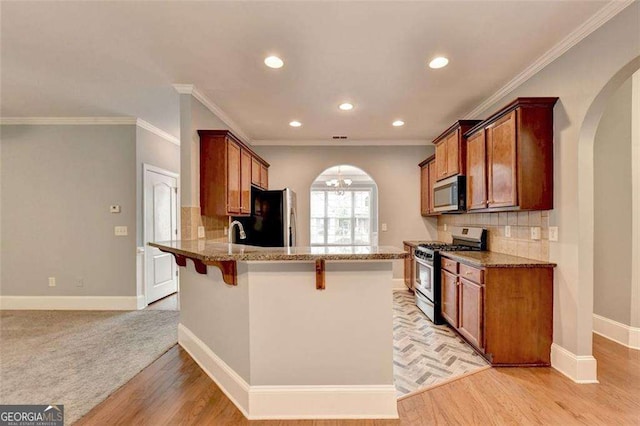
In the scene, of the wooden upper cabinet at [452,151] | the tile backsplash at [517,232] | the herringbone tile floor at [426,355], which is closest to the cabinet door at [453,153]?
the wooden upper cabinet at [452,151]

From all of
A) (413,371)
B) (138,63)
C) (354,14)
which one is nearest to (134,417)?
(413,371)

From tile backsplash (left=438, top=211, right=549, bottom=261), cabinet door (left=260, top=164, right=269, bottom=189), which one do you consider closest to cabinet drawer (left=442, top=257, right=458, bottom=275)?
tile backsplash (left=438, top=211, right=549, bottom=261)

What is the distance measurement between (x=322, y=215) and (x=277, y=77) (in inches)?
254

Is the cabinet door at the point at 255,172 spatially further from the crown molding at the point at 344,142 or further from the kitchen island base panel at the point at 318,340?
the kitchen island base panel at the point at 318,340

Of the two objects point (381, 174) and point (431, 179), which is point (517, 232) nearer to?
point (431, 179)

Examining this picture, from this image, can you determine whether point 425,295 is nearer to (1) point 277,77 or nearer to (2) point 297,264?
(2) point 297,264

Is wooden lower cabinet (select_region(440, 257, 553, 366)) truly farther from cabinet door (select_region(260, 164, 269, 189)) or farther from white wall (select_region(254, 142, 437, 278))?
cabinet door (select_region(260, 164, 269, 189))

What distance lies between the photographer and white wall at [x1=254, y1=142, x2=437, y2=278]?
5164 mm

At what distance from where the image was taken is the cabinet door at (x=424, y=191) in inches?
187

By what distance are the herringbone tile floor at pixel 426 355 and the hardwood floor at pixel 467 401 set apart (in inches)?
4.8

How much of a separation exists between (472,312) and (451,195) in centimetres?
144

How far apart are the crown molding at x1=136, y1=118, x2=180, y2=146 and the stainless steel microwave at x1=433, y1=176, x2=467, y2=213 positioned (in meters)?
4.22

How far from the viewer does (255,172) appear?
4250 mm

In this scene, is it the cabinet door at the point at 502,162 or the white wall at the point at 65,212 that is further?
the white wall at the point at 65,212
